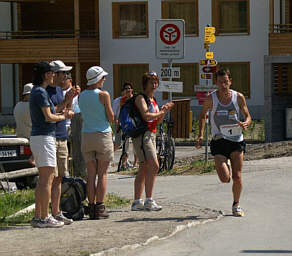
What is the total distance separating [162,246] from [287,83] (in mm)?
16616

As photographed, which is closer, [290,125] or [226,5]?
[290,125]

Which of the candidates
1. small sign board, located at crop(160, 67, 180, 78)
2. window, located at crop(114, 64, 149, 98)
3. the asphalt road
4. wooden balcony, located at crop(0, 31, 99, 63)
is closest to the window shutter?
window, located at crop(114, 64, 149, 98)

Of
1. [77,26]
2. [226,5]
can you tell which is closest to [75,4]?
[77,26]

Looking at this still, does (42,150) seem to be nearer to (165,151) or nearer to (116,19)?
(165,151)

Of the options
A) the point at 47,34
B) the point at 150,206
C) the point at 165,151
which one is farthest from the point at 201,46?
the point at 150,206

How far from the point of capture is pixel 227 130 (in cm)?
1100

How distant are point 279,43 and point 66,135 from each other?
29.9 m

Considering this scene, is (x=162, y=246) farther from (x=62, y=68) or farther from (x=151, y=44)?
(x=151, y=44)

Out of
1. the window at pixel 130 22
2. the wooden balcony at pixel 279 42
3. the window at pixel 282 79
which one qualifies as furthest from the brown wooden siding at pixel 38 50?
the window at pixel 282 79

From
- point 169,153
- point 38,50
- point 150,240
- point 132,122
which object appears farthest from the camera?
point 38,50

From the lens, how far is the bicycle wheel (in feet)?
57.0

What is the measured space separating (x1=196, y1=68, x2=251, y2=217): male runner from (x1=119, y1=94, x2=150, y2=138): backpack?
2.77 ft

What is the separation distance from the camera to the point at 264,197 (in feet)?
41.8

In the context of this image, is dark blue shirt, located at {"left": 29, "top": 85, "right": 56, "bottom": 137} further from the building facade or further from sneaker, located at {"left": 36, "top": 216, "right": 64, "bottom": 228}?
the building facade
